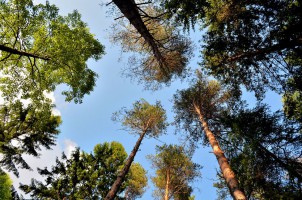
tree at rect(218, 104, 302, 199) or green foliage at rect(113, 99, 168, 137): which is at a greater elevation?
green foliage at rect(113, 99, 168, 137)

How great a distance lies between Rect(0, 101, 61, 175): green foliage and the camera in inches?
440

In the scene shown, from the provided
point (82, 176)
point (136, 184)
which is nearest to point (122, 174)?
point (82, 176)

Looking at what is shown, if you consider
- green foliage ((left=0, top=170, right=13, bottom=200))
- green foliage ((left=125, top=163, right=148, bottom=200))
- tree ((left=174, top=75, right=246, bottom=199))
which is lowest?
green foliage ((left=0, top=170, right=13, bottom=200))

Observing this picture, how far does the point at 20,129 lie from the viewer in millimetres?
12234

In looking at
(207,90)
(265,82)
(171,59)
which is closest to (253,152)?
(265,82)

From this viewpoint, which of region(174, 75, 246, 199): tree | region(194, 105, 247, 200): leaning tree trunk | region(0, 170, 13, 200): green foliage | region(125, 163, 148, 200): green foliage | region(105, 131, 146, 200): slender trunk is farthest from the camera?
region(125, 163, 148, 200): green foliage

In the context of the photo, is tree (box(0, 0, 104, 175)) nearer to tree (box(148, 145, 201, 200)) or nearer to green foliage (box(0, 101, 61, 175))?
green foliage (box(0, 101, 61, 175))

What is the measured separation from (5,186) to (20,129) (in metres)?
2.97

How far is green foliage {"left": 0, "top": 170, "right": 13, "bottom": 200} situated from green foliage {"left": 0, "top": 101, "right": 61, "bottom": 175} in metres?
0.51

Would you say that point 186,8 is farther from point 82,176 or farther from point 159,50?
point 82,176

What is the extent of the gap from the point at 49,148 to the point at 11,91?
4669 millimetres

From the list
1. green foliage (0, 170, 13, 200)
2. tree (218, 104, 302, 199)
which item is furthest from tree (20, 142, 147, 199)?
tree (218, 104, 302, 199)

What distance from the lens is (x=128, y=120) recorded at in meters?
16.1

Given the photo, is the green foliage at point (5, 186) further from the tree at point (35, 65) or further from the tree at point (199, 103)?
the tree at point (199, 103)
